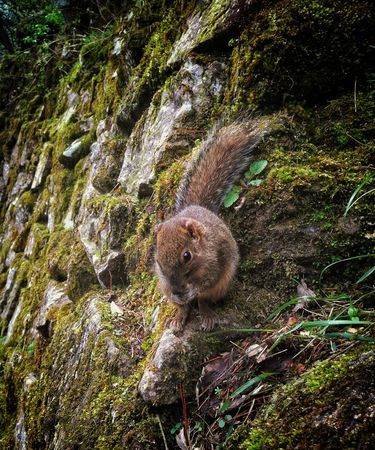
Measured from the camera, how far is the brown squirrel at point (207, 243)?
248 centimetres

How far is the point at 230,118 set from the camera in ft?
10.6

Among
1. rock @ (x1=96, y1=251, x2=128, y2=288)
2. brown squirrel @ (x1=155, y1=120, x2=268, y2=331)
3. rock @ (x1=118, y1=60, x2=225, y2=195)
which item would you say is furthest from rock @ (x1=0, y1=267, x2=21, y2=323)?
brown squirrel @ (x1=155, y1=120, x2=268, y2=331)

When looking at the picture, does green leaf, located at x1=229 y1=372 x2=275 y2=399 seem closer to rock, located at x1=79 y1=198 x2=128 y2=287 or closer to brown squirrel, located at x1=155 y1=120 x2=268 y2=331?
brown squirrel, located at x1=155 y1=120 x2=268 y2=331

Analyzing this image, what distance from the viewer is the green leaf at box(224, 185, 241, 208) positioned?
9.61 feet

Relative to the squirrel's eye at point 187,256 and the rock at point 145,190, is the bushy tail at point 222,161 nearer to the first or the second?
the squirrel's eye at point 187,256

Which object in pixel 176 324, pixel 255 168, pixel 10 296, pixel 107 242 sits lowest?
pixel 10 296

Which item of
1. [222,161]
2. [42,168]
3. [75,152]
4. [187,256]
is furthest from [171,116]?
[42,168]

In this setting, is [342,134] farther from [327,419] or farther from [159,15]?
[159,15]

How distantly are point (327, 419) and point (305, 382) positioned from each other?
0.80 ft

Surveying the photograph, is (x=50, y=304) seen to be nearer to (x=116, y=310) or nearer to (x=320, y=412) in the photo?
(x=116, y=310)

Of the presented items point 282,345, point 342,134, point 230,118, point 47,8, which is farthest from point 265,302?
point 47,8

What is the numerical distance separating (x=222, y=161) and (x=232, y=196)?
0.31 m

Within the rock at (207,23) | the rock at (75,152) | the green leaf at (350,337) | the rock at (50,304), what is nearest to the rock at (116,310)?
the rock at (50,304)

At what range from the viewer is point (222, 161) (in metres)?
2.98
